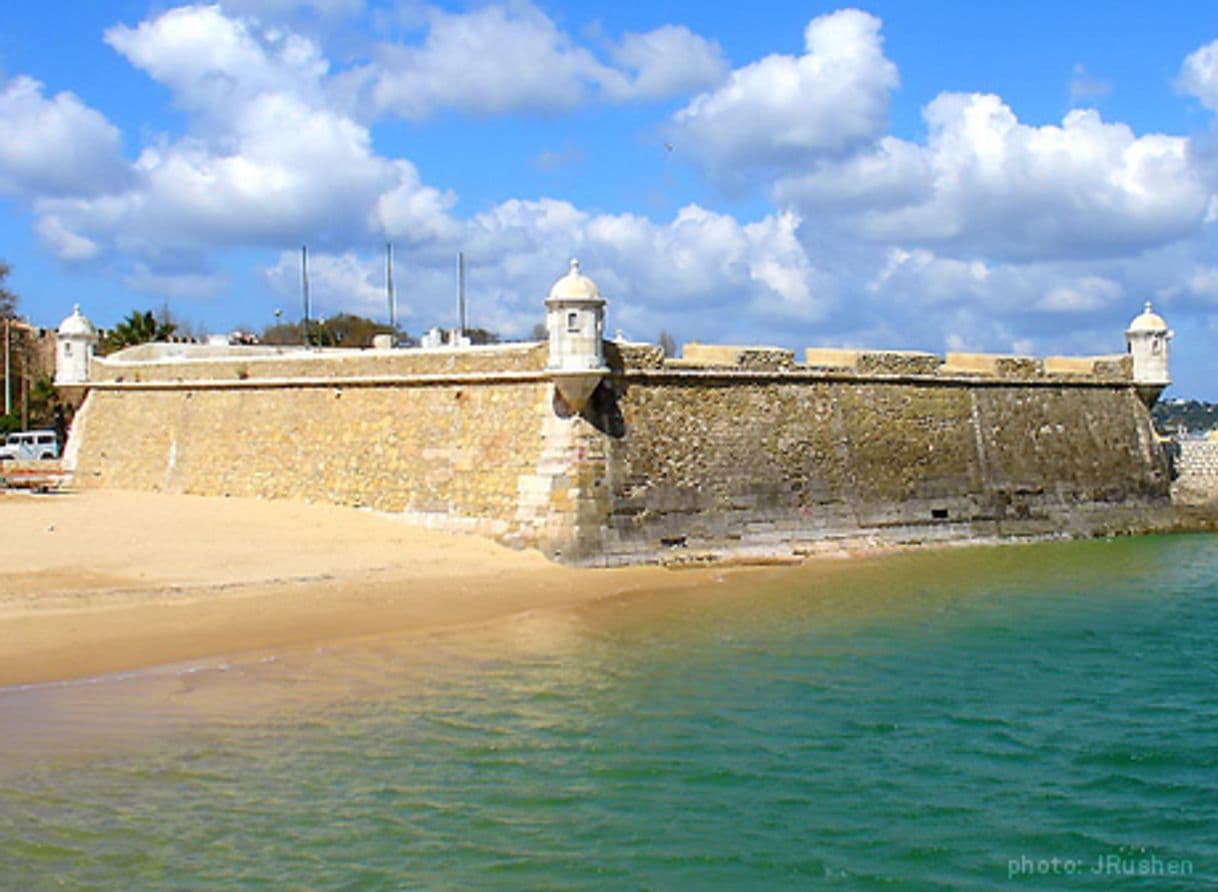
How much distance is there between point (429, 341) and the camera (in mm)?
32219

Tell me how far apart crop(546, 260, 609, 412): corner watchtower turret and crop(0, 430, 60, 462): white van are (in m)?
17.3

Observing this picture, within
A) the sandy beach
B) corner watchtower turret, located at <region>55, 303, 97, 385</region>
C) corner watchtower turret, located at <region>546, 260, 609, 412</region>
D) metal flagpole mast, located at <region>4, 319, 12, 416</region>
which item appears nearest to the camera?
the sandy beach

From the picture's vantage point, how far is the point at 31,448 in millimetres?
32219

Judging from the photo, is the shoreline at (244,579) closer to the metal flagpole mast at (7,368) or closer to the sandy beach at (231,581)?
the sandy beach at (231,581)

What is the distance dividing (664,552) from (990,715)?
8400mm

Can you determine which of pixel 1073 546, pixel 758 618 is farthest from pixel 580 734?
pixel 1073 546

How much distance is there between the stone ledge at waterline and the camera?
1903cm

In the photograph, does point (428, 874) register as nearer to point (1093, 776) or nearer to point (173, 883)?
point (173, 883)

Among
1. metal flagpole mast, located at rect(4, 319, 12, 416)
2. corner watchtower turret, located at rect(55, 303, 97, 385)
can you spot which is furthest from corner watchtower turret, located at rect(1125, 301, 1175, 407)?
metal flagpole mast, located at rect(4, 319, 12, 416)

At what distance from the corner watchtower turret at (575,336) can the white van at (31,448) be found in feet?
56.7

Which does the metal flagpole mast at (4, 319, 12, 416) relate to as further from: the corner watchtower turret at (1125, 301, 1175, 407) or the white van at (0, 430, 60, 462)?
the corner watchtower turret at (1125, 301, 1175, 407)

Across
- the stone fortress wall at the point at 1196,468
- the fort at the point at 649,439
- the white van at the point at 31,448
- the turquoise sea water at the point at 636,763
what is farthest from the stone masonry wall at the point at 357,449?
the stone fortress wall at the point at 1196,468

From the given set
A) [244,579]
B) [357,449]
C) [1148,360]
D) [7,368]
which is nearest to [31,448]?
[7,368]

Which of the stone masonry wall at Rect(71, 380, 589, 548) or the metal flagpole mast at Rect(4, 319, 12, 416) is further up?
the metal flagpole mast at Rect(4, 319, 12, 416)
